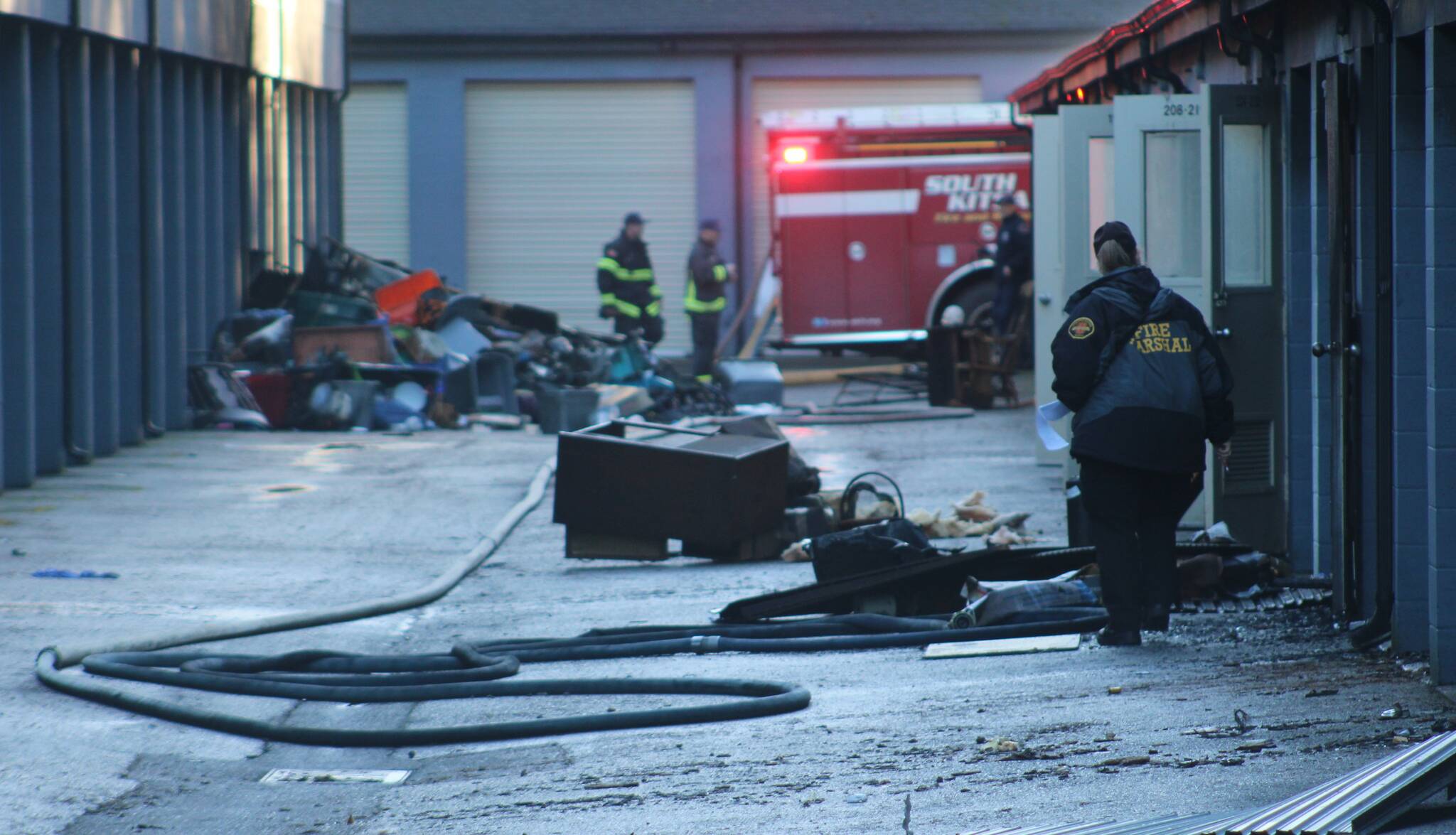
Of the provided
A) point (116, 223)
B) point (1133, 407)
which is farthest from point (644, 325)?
point (1133, 407)

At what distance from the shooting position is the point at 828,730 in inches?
215

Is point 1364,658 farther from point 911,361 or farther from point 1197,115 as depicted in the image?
point 911,361

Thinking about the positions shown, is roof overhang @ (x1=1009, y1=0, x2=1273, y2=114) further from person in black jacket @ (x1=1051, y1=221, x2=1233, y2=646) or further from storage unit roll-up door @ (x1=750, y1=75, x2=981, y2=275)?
storage unit roll-up door @ (x1=750, y1=75, x2=981, y2=275)

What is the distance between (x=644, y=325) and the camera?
19.9 m

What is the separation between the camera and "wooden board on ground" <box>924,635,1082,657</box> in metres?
6.46

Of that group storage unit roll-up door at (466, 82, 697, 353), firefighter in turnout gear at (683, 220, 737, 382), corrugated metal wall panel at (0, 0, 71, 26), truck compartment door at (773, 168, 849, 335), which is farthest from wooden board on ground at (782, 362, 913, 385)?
corrugated metal wall panel at (0, 0, 71, 26)

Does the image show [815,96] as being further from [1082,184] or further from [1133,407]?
[1133,407]

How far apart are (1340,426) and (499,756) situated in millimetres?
3594

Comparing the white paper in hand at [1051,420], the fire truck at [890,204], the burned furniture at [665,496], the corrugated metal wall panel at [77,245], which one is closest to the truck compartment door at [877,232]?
the fire truck at [890,204]

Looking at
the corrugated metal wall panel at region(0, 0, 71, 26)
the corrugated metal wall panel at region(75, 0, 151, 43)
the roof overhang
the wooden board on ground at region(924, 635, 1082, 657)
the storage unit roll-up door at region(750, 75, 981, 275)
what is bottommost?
the wooden board on ground at region(924, 635, 1082, 657)

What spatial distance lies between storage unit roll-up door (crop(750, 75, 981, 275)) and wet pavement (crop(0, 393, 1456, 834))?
16.9 m

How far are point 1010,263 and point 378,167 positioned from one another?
11.4 m

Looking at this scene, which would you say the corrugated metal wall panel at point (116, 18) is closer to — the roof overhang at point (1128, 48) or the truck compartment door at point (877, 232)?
the roof overhang at point (1128, 48)

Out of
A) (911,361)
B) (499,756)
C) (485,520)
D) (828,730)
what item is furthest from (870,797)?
(911,361)
